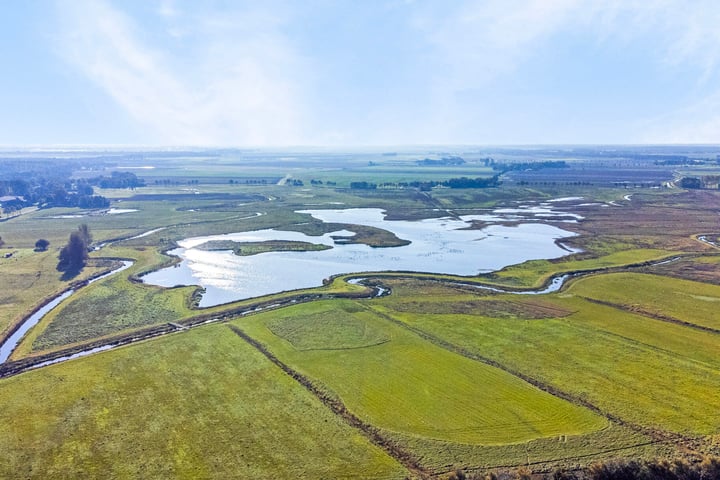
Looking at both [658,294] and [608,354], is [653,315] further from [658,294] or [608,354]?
[608,354]

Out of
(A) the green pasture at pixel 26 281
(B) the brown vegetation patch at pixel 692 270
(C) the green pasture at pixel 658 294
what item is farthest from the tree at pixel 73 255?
(B) the brown vegetation patch at pixel 692 270

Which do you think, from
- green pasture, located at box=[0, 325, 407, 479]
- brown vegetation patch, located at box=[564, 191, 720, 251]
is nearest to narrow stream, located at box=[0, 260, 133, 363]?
green pasture, located at box=[0, 325, 407, 479]

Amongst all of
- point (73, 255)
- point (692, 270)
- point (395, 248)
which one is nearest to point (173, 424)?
point (73, 255)

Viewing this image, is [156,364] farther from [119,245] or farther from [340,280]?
[119,245]

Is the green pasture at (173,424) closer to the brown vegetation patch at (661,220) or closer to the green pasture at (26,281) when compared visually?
the green pasture at (26,281)

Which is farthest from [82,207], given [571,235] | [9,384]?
[571,235]

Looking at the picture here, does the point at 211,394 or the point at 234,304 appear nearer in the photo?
the point at 211,394
